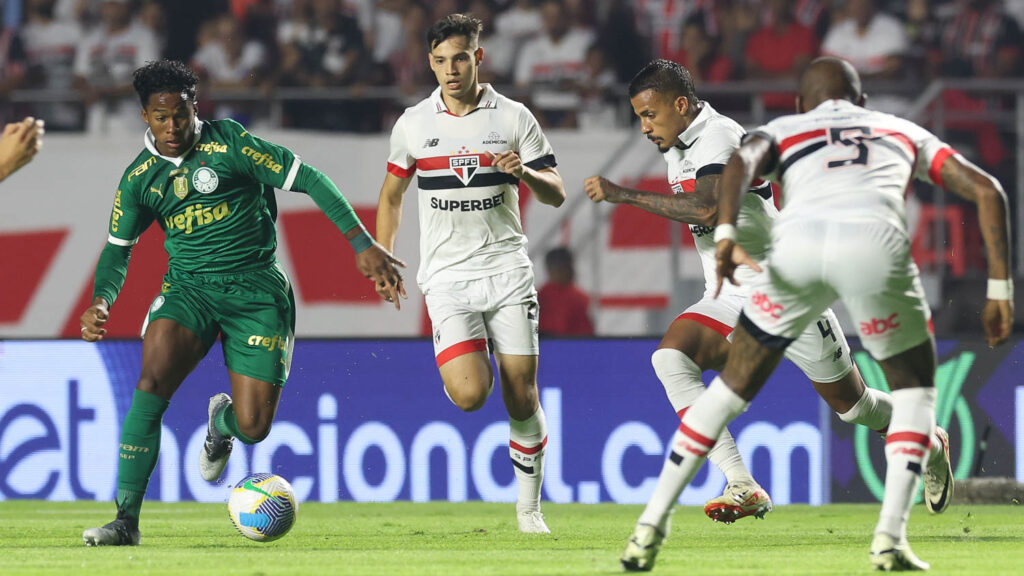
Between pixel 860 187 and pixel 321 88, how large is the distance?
875cm

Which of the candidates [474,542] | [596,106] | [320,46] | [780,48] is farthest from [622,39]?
[474,542]

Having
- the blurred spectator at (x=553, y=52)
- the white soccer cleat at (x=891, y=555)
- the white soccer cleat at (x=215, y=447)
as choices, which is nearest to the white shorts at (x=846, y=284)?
the white soccer cleat at (x=891, y=555)

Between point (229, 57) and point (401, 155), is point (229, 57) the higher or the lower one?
the higher one

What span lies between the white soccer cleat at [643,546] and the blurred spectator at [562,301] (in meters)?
6.34

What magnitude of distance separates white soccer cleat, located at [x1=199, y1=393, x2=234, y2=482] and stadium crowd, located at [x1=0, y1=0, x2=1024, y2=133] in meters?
5.42

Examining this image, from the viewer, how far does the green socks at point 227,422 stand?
7.36 metres

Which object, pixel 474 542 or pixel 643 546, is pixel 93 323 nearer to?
pixel 474 542

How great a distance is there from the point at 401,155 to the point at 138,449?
194 cm

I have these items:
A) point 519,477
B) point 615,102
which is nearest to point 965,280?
point 615,102

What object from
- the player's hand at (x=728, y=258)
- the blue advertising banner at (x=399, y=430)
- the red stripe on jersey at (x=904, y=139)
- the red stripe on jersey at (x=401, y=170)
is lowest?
the blue advertising banner at (x=399, y=430)

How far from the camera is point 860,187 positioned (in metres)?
5.15

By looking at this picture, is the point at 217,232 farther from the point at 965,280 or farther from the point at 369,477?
the point at 965,280

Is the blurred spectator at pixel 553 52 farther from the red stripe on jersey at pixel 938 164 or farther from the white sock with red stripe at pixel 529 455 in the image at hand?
the red stripe on jersey at pixel 938 164

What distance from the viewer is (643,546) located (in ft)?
16.4
